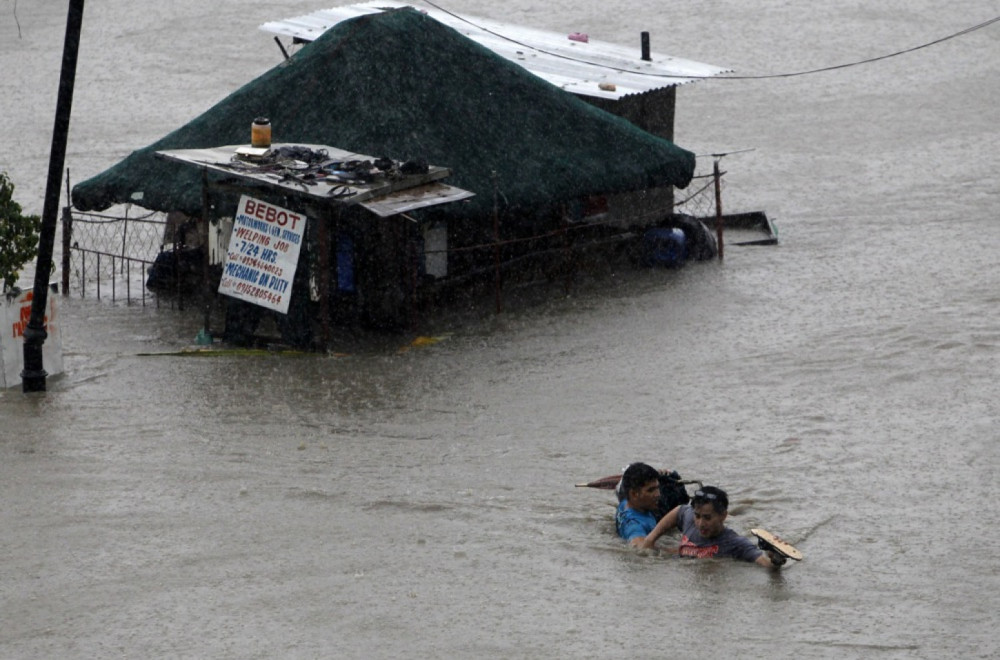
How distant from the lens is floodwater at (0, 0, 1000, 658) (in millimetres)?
9367

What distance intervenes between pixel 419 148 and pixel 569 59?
6.83m

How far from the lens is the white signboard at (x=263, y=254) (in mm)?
17031

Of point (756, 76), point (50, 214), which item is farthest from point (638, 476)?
point (756, 76)

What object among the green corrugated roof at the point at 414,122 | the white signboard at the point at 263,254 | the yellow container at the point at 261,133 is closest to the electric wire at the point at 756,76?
the green corrugated roof at the point at 414,122

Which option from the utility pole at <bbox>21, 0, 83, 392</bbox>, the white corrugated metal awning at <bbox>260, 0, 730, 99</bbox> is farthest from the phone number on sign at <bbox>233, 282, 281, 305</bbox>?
the white corrugated metal awning at <bbox>260, 0, 730, 99</bbox>

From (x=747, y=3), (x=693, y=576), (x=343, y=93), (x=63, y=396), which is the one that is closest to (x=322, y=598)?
(x=693, y=576)

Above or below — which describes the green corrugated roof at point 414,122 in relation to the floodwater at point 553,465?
above

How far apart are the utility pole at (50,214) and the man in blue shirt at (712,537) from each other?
22.6 feet

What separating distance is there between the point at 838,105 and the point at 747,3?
400 inches

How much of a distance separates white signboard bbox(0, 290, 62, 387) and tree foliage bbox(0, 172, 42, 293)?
25cm

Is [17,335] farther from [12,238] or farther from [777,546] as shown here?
[777,546]

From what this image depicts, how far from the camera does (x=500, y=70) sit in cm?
2055

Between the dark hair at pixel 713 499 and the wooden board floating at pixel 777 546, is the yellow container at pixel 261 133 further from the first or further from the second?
the wooden board floating at pixel 777 546

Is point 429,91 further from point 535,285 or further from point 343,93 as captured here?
point 535,285
